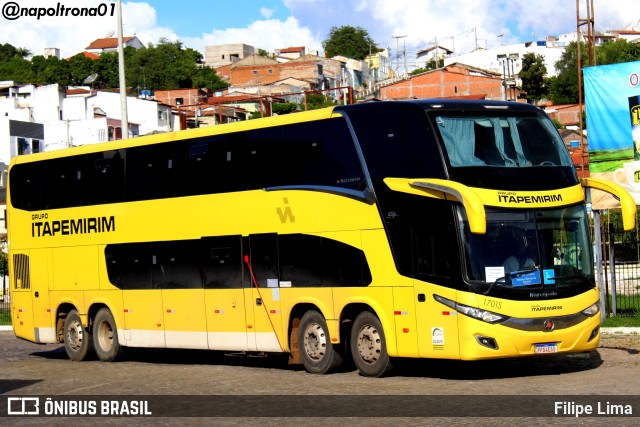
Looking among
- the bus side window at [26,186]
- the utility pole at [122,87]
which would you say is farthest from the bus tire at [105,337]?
the utility pole at [122,87]

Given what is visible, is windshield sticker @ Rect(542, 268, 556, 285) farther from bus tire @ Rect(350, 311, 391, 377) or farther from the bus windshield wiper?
bus tire @ Rect(350, 311, 391, 377)

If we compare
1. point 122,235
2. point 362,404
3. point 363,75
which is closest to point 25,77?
point 363,75

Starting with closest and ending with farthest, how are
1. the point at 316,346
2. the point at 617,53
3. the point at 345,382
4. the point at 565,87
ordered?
the point at 345,382 → the point at 316,346 → the point at 617,53 → the point at 565,87

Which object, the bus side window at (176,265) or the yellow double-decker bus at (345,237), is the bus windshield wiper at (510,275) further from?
the bus side window at (176,265)

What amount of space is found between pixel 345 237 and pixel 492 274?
2.72 meters

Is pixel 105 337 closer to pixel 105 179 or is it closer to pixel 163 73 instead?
pixel 105 179

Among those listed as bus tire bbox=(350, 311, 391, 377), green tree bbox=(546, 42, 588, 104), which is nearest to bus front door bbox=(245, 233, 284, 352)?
bus tire bbox=(350, 311, 391, 377)

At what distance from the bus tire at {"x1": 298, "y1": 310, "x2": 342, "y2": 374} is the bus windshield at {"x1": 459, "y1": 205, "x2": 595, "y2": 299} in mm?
3143

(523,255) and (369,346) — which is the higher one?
(523,255)

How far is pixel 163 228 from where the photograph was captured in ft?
68.9

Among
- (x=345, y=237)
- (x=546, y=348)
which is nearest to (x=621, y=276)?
(x=345, y=237)

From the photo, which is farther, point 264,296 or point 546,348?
point 264,296

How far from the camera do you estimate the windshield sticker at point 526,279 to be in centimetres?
1552

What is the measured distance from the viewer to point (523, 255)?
51.4 ft
